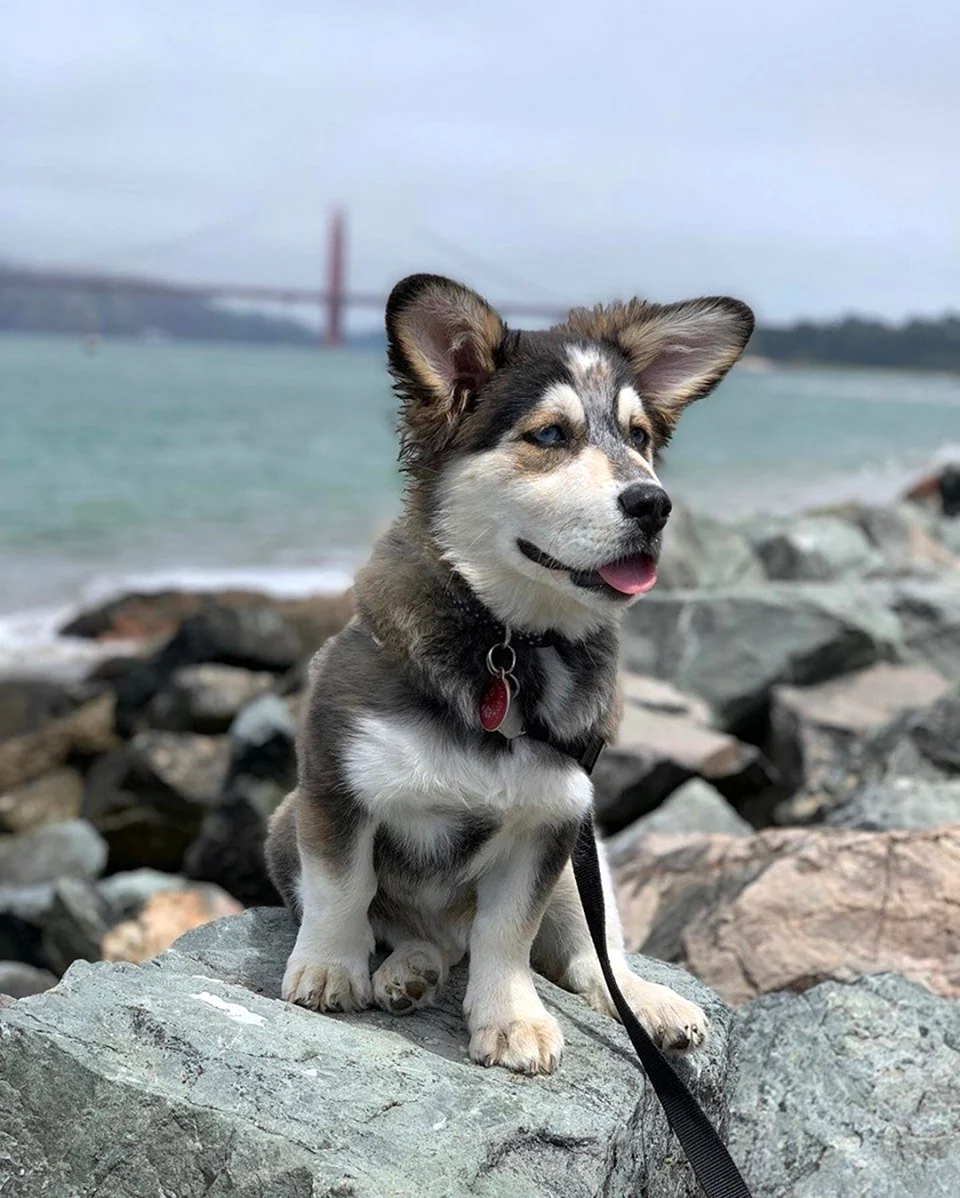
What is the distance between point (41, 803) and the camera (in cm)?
1127

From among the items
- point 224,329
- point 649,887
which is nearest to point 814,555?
point 649,887

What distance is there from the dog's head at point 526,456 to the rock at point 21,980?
4790 millimetres

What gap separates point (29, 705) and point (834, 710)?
26.7 feet

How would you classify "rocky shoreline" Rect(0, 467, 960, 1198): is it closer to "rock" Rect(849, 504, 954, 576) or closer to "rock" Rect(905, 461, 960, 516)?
"rock" Rect(849, 504, 954, 576)

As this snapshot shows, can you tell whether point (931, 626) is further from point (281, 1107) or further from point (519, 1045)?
point (281, 1107)

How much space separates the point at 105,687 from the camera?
1362 centimetres

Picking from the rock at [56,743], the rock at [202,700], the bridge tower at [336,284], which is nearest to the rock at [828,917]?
the rock at [202,700]

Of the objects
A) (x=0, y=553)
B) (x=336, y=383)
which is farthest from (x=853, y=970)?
(x=336, y=383)

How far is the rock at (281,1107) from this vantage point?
9.14ft

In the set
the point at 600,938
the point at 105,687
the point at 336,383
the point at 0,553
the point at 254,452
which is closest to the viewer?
the point at 600,938

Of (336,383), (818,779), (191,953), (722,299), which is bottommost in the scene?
(336,383)

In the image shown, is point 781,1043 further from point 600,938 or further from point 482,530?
point 482,530

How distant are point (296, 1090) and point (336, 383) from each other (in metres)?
99.0

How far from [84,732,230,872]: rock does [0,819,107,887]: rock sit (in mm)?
245
